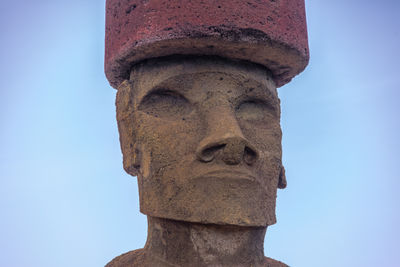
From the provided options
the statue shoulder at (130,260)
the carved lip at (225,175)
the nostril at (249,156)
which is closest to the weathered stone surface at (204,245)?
the statue shoulder at (130,260)

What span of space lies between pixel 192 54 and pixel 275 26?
0.51 meters

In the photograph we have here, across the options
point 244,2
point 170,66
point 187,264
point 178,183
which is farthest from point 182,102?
point 187,264

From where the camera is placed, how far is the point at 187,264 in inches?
86.7

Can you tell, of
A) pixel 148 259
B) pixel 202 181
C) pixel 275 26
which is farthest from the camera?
pixel 148 259

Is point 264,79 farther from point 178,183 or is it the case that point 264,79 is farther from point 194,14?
point 178,183

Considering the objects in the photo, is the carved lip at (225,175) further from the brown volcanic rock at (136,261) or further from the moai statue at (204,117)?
the brown volcanic rock at (136,261)

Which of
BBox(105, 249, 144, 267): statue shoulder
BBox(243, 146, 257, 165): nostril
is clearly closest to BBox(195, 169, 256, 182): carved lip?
BBox(243, 146, 257, 165): nostril

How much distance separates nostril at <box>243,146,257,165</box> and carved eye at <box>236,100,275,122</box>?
0.28m

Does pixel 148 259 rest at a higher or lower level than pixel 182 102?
lower

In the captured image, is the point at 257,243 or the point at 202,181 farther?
the point at 257,243

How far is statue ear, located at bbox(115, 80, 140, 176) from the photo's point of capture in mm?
2365

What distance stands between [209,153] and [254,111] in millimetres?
531

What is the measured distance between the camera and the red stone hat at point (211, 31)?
6.92 ft

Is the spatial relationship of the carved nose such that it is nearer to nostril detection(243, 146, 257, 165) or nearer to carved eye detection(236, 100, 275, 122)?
nostril detection(243, 146, 257, 165)
